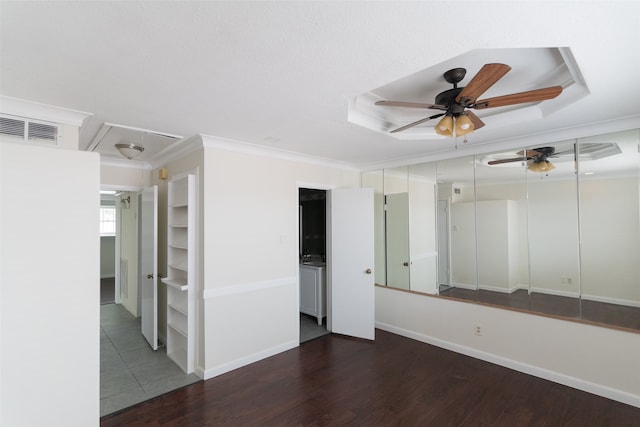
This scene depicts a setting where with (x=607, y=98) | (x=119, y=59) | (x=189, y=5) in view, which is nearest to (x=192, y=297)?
(x=119, y=59)

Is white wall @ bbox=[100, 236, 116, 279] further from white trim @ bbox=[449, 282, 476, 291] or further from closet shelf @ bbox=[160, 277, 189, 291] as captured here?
white trim @ bbox=[449, 282, 476, 291]

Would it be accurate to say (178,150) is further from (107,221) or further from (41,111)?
(107,221)

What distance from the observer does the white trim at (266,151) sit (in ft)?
10.2

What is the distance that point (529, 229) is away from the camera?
10.8 ft

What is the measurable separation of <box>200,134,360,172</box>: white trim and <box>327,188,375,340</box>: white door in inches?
17.7

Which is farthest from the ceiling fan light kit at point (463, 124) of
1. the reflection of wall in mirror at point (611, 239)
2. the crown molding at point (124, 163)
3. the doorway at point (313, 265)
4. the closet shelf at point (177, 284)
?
the crown molding at point (124, 163)

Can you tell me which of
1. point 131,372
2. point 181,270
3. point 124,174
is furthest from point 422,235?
point 124,174

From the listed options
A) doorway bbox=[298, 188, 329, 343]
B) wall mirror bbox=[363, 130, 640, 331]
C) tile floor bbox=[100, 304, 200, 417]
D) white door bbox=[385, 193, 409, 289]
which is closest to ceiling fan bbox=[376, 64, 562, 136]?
wall mirror bbox=[363, 130, 640, 331]

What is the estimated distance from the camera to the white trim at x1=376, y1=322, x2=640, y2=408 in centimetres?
262

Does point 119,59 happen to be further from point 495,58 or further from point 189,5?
point 495,58

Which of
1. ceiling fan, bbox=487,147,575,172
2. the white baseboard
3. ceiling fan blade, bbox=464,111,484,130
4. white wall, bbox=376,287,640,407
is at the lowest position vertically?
white wall, bbox=376,287,640,407

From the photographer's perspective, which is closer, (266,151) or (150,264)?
(266,151)

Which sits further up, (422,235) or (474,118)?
(474,118)

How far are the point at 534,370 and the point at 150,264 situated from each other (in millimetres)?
4466
